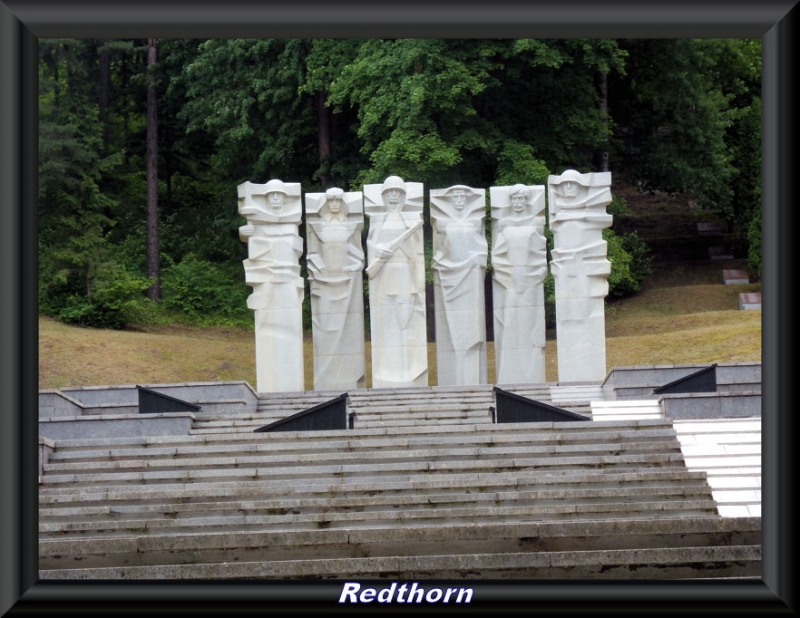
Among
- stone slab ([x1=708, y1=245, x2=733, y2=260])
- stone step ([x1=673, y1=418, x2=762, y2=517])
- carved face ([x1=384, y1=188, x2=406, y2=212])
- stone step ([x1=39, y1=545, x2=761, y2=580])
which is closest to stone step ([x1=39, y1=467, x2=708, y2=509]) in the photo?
stone step ([x1=673, y1=418, x2=762, y2=517])

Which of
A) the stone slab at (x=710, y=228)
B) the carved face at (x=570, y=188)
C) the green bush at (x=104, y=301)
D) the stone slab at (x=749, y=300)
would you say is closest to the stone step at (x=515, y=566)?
the carved face at (x=570, y=188)

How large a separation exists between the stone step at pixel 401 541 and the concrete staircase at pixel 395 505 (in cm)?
1

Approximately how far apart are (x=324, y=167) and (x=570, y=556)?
21.6m

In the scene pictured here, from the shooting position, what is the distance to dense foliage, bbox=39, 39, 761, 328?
98.1ft

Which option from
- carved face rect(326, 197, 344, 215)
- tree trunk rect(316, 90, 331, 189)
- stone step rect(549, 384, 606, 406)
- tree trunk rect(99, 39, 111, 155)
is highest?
tree trunk rect(99, 39, 111, 155)

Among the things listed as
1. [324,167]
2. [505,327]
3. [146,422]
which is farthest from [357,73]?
[146,422]

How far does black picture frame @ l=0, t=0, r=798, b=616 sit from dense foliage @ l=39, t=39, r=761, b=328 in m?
22.7

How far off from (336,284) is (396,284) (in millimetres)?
940

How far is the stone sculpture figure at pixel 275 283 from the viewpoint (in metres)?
22.0

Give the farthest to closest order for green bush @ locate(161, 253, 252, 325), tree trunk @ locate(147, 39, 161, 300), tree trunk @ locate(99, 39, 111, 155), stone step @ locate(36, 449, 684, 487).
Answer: tree trunk @ locate(99, 39, 111, 155) → tree trunk @ locate(147, 39, 161, 300) → green bush @ locate(161, 253, 252, 325) → stone step @ locate(36, 449, 684, 487)

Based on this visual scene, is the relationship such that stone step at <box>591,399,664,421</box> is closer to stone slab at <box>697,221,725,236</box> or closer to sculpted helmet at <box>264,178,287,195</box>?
sculpted helmet at <box>264,178,287,195</box>

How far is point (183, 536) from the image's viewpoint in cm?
1245

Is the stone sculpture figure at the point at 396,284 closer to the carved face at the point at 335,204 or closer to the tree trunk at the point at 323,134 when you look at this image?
the carved face at the point at 335,204

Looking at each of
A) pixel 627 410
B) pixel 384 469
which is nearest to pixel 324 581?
pixel 384 469
